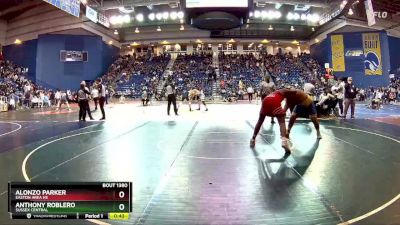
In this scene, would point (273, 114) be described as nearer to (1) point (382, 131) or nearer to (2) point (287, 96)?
(2) point (287, 96)

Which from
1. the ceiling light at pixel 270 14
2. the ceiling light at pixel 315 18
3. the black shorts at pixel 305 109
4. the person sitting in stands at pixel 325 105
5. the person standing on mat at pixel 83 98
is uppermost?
the ceiling light at pixel 270 14

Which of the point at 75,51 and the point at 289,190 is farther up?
the point at 75,51

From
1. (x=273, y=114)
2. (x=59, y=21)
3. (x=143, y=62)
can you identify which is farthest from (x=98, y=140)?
(x=143, y=62)

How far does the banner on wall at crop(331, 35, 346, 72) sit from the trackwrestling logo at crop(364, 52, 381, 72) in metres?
2.04

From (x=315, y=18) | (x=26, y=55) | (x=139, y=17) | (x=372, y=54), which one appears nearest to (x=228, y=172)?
(x=139, y=17)

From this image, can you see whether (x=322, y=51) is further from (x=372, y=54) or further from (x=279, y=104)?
(x=279, y=104)

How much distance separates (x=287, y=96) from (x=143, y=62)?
36.9 m

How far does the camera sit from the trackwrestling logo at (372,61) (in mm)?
35281

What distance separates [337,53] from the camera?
36.5 meters

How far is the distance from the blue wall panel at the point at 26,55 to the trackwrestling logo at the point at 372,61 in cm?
3225

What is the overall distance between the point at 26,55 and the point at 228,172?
37.7 m

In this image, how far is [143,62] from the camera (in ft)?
141

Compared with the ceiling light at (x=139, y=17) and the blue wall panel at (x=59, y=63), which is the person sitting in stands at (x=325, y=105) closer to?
the ceiling light at (x=139, y=17)
